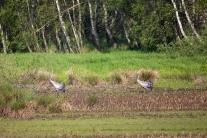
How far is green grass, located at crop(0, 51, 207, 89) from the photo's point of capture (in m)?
34.8

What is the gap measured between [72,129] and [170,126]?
9.65ft

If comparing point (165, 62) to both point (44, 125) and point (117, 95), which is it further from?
point (44, 125)

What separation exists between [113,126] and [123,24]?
1349 inches

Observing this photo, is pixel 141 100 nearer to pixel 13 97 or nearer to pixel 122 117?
pixel 122 117

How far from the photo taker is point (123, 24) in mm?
53531

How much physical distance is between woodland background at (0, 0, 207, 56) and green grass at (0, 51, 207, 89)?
7.09 feet

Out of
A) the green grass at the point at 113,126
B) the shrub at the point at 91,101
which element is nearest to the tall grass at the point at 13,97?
the green grass at the point at 113,126

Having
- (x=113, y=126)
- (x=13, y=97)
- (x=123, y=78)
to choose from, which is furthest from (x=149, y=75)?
(x=113, y=126)

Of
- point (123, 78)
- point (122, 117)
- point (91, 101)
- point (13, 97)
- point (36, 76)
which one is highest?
point (13, 97)

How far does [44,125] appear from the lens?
20672mm

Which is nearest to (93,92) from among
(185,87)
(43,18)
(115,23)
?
(185,87)

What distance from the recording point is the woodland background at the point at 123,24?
4275 centimetres

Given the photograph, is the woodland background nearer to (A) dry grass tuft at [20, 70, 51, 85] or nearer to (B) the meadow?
(B) the meadow

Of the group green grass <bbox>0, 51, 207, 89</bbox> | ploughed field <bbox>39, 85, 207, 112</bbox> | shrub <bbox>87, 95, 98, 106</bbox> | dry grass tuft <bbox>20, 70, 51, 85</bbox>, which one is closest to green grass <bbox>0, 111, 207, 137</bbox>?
ploughed field <bbox>39, 85, 207, 112</bbox>
